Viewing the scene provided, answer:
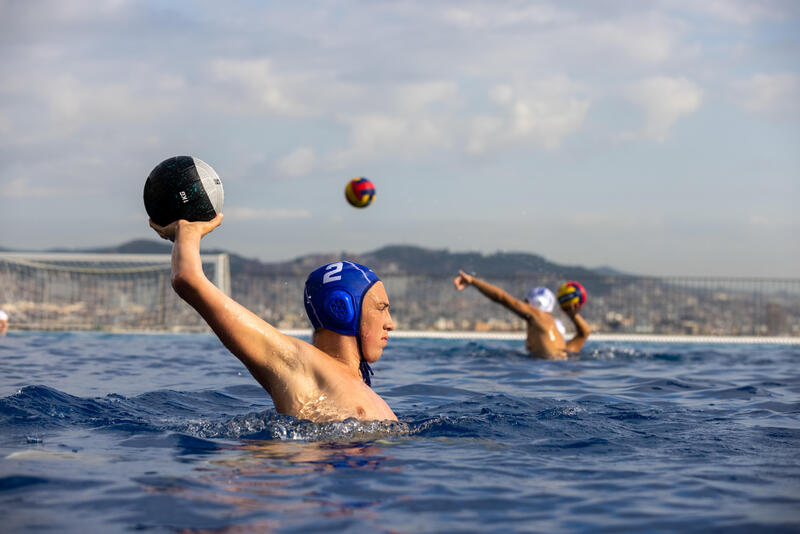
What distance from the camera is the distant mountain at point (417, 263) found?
22.5m

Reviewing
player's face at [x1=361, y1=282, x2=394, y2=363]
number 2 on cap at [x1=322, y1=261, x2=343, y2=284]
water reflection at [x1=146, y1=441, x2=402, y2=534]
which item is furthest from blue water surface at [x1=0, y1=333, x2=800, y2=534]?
number 2 on cap at [x1=322, y1=261, x2=343, y2=284]

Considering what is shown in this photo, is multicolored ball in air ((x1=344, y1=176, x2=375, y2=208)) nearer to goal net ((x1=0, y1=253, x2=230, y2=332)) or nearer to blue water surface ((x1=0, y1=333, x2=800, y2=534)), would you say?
blue water surface ((x1=0, y1=333, x2=800, y2=534))

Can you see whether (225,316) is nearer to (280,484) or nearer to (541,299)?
(280,484)

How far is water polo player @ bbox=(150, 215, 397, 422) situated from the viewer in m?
3.68

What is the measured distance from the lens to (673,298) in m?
22.7

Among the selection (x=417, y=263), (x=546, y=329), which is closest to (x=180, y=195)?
(x=546, y=329)

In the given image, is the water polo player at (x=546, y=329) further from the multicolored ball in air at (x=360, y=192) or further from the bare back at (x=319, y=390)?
the bare back at (x=319, y=390)

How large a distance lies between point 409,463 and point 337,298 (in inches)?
35.1

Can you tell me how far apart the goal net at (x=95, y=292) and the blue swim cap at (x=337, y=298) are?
15699mm

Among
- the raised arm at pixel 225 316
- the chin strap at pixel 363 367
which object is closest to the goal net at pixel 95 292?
the chin strap at pixel 363 367

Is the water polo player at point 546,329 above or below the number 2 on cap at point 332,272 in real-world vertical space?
below

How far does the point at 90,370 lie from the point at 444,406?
4.97 metres

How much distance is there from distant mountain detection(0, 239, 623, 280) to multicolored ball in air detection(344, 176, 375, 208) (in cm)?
635

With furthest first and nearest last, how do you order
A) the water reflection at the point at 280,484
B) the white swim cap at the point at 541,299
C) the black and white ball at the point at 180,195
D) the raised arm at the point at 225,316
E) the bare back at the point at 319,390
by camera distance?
the white swim cap at the point at 541,299 → the bare back at the point at 319,390 → the black and white ball at the point at 180,195 → the raised arm at the point at 225,316 → the water reflection at the point at 280,484
